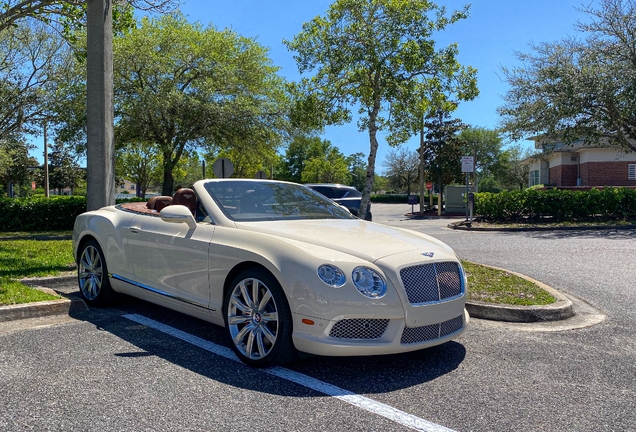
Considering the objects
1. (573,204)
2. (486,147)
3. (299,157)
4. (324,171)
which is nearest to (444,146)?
(573,204)

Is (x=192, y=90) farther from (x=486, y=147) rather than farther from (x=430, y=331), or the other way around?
(x=486, y=147)

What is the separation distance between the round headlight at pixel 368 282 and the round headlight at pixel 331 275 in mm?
85

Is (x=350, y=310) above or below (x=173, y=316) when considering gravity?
above

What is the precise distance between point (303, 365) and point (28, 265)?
595cm

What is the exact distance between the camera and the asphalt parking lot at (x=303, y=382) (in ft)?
10.6

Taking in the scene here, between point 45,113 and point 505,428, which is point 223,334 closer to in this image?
point 505,428

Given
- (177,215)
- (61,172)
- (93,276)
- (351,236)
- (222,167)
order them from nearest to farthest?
1. (351,236)
2. (177,215)
3. (93,276)
4. (222,167)
5. (61,172)

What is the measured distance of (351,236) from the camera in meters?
4.47

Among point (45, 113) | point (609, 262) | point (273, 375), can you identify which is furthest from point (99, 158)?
point (45, 113)

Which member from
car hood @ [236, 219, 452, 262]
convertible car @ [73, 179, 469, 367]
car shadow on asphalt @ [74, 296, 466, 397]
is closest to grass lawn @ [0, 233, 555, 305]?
convertible car @ [73, 179, 469, 367]

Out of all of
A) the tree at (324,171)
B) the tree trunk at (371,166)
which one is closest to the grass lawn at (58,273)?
the tree trunk at (371,166)

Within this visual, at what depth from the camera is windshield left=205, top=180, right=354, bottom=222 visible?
5051mm

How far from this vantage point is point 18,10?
1003 cm

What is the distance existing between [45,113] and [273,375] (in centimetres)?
2254
